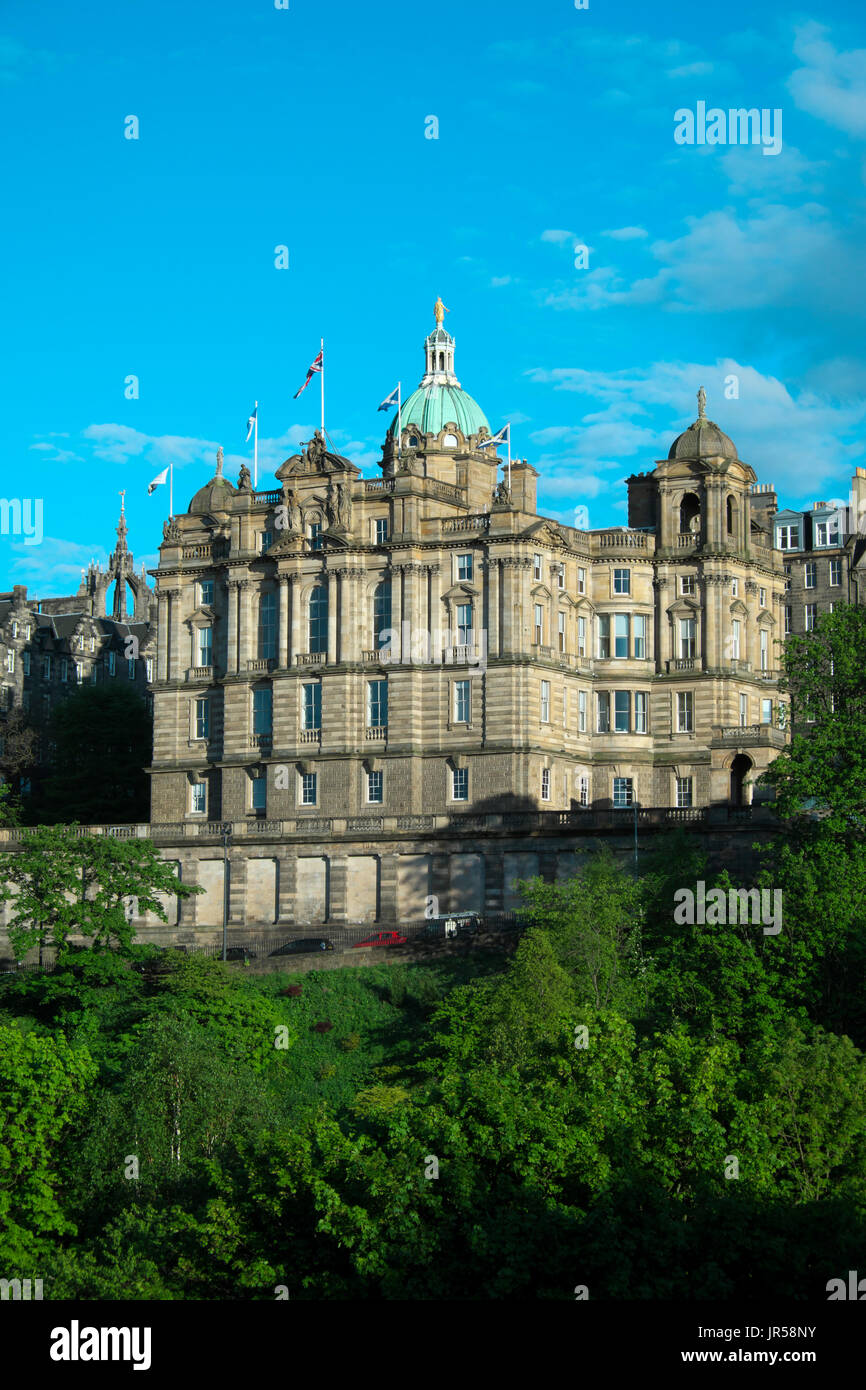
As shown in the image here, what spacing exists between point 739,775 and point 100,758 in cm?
4068

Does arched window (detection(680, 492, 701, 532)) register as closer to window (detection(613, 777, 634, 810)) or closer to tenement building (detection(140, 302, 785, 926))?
tenement building (detection(140, 302, 785, 926))

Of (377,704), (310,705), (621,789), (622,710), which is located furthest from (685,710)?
(310,705)

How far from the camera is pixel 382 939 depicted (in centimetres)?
10194

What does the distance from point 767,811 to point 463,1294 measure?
139ft

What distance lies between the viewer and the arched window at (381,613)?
112375 millimetres

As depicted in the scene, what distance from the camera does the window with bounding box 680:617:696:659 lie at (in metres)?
115

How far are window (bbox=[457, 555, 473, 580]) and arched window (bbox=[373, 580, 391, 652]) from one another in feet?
12.5

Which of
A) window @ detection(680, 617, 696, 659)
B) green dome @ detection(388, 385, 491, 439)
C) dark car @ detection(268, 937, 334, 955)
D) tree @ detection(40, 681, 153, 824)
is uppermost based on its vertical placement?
green dome @ detection(388, 385, 491, 439)

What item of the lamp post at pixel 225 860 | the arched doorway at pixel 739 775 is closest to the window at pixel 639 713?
the arched doorway at pixel 739 775

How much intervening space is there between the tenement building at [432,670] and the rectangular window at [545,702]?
309 millimetres

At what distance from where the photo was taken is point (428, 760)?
111 meters

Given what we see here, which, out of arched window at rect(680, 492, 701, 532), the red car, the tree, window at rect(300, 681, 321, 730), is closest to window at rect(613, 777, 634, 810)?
arched window at rect(680, 492, 701, 532)

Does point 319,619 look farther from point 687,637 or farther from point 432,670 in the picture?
point 687,637

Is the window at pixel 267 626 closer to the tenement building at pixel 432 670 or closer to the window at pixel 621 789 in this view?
the tenement building at pixel 432 670
